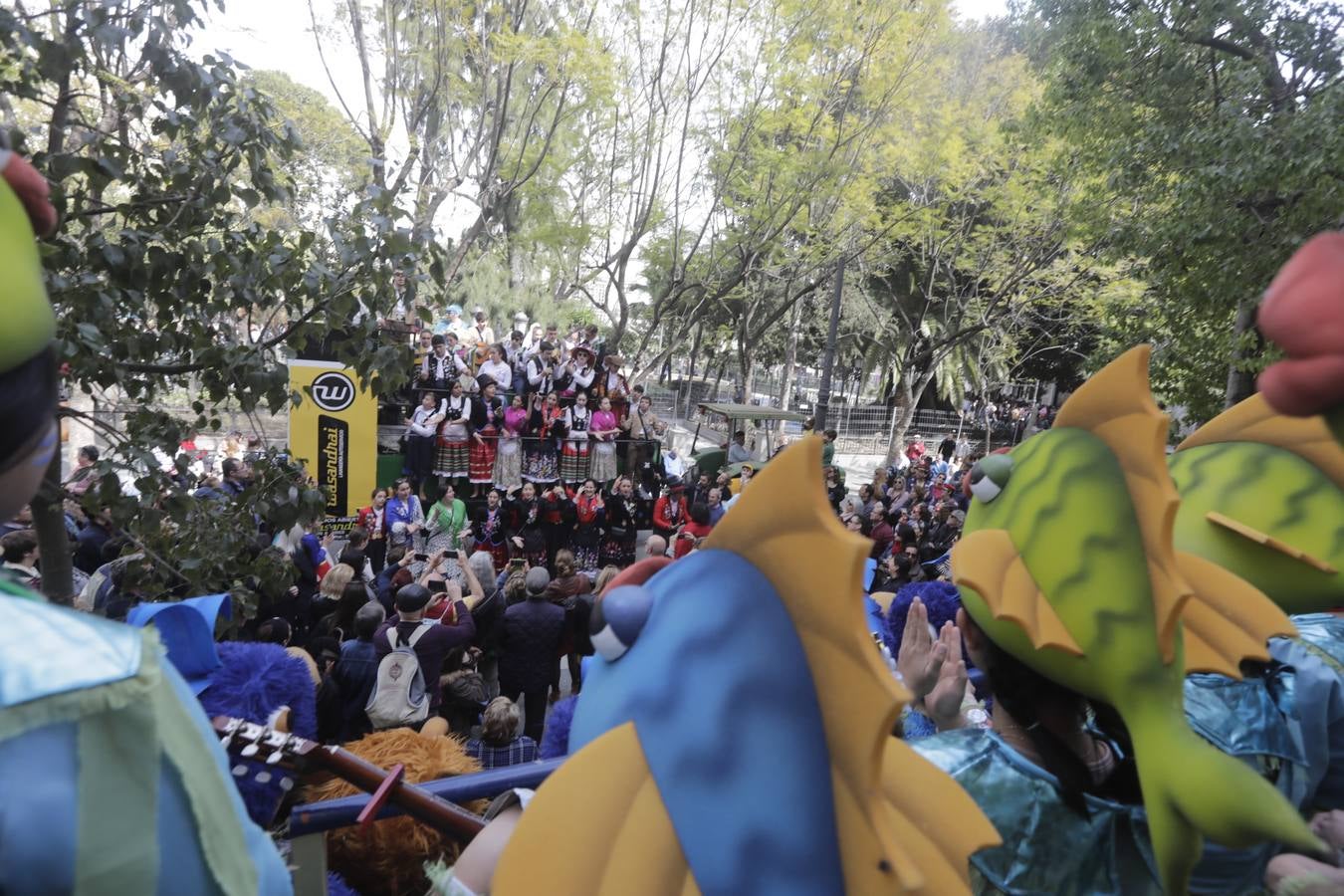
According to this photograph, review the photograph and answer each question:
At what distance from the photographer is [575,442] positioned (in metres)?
11.2

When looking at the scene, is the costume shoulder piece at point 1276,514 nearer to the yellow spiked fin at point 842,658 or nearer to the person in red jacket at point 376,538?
the yellow spiked fin at point 842,658

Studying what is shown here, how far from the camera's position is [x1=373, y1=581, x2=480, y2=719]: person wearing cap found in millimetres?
4117

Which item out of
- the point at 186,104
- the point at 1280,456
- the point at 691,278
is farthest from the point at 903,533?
the point at 691,278

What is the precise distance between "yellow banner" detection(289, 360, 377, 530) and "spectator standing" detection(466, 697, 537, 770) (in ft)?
21.8

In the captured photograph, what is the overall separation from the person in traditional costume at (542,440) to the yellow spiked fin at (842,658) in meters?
10.1

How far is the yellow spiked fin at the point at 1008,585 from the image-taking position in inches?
60.5

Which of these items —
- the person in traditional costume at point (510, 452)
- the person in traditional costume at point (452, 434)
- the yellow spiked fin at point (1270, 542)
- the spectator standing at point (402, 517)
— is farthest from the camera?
the person in traditional costume at point (510, 452)

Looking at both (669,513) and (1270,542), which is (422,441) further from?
(1270,542)

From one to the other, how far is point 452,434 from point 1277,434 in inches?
358

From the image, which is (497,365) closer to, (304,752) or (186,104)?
(186,104)

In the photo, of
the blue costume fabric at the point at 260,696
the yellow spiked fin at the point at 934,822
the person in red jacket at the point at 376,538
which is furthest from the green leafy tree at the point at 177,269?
the person in red jacket at the point at 376,538

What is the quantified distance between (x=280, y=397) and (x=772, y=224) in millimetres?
12343

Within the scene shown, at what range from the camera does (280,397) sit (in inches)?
96.4

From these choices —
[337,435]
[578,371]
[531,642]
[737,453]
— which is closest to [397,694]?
[531,642]
